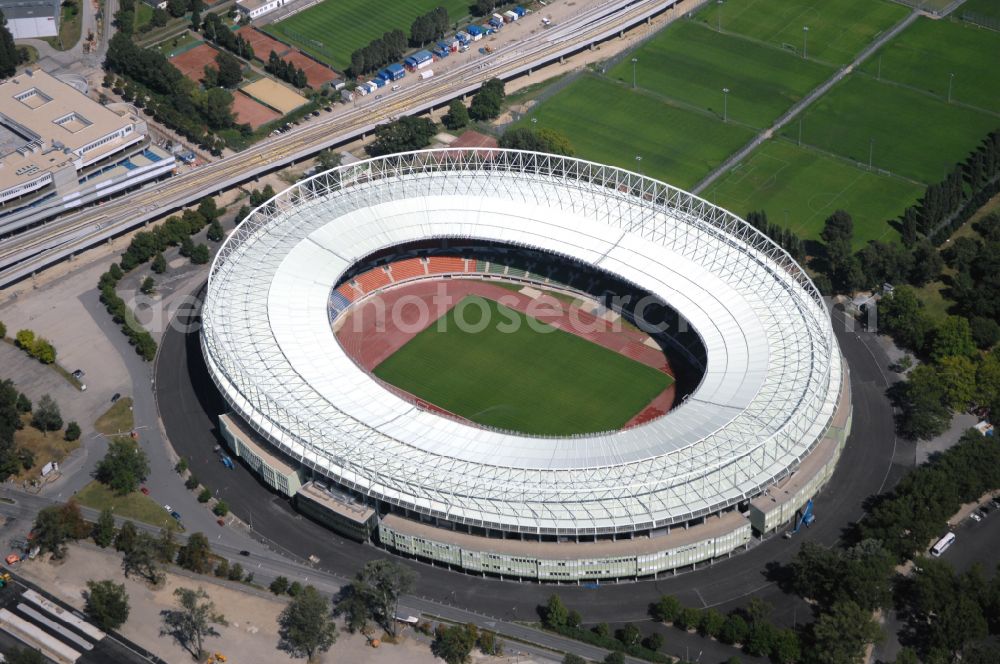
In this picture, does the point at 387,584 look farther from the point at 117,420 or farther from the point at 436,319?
the point at 436,319

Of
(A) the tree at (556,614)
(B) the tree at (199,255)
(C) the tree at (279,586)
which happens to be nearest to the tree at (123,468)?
(C) the tree at (279,586)

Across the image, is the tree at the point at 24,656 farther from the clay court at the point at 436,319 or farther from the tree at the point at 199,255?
the tree at the point at 199,255

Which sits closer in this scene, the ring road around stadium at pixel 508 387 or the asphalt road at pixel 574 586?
the asphalt road at pixel 574 586

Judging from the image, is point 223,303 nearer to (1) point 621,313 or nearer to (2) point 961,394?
(1) point 621,313


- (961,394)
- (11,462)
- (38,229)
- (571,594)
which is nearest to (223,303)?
(11,462)

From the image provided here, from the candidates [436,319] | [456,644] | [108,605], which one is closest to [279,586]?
[108,605]

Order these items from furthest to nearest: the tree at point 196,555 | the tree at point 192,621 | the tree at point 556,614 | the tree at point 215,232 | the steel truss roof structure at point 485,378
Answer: the tree at point 215,232 < the tree at point 196,555 < the steel truss roof structure at point 485,378 < the tree at point 556,614 < the tree at point 192,621
